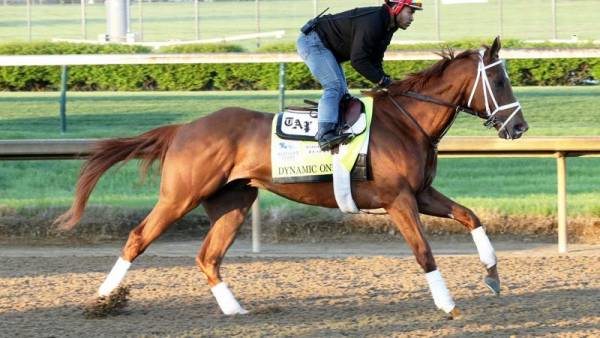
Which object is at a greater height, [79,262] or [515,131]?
[515,131]

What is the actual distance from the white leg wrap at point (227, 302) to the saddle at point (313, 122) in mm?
1094

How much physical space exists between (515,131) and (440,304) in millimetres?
1251

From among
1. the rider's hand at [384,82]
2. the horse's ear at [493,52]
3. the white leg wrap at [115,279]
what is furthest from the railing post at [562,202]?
the white leg wrap at [115,279]

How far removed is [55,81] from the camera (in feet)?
64.5

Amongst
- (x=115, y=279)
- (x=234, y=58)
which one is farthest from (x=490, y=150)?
(x=234, y=58)

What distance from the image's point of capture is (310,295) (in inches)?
310

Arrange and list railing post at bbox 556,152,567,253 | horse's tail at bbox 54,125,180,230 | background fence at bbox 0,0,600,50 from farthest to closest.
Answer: background fence at bbox 0,0,600,50
railing post at bbox 556,152,567,253
horse's tail at bbox 54,125,180,230

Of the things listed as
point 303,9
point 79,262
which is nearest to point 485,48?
point 79,262

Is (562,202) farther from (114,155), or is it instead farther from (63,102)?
(63,102)

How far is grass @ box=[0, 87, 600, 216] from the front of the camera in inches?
459

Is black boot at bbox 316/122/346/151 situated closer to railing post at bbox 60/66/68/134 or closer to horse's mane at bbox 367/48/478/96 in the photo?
horse's mane at bbox 367/48/478/96

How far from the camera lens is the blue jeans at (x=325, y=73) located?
7.20m

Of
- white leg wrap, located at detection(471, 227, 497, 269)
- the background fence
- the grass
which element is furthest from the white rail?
the background fence

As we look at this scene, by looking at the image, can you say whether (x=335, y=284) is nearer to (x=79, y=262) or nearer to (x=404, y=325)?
(x=404, y=325)
